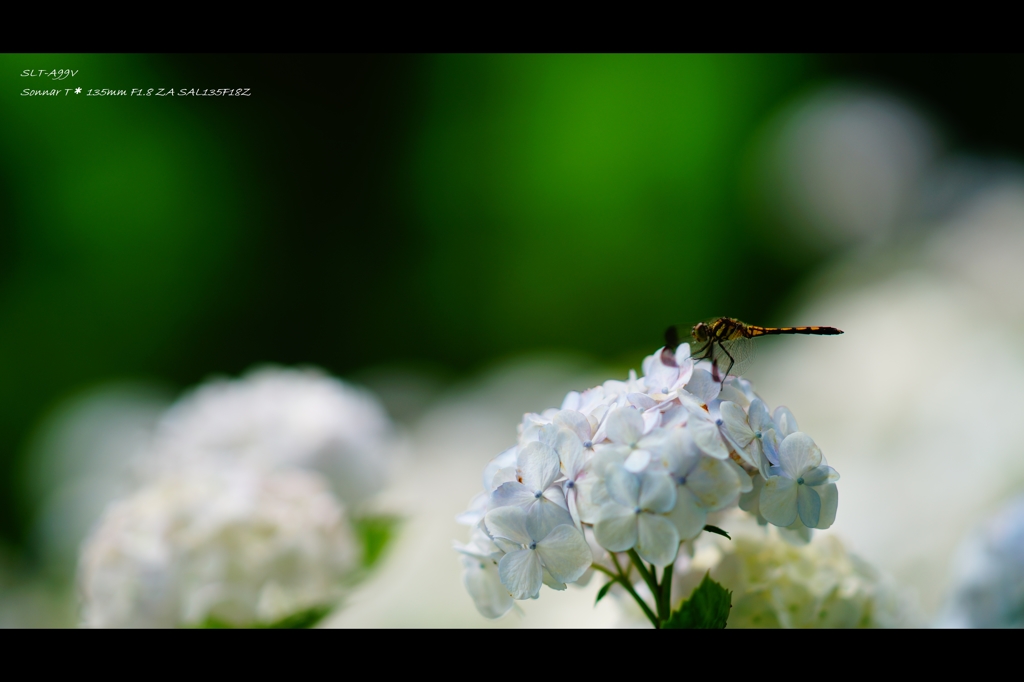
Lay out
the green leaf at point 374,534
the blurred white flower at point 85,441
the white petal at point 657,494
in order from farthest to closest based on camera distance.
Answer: the blurred white flower at point 85,441, the green leaf at point 374,534, the white petal at point 657,494

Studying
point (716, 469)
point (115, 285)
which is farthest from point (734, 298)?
point (716, 469)

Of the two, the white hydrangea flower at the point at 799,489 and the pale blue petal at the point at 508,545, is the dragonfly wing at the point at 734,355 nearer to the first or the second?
the white hydrangea flower at the point at 799,489

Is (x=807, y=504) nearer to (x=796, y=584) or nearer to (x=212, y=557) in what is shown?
(x=796, y=584)

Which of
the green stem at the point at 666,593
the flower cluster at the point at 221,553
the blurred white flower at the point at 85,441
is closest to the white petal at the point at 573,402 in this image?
the green stem at the point at 666,593

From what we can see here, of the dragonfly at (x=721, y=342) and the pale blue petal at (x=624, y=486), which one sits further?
the dragonfly at (x=721, y=342)

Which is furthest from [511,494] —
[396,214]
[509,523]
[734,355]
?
[396,214]

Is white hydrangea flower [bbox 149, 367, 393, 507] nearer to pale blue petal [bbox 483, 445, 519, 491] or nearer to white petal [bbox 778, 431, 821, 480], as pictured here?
pale blue petal [bbox 483, 445, 519, 491]
